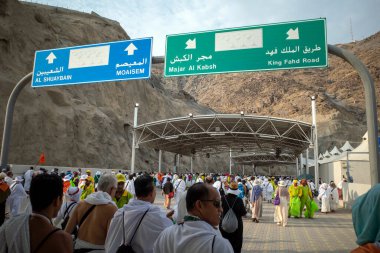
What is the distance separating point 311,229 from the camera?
11328 millimetres

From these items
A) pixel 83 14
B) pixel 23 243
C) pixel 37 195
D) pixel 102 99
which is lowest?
pixel 23 243

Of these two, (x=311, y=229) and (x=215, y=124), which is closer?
(x=311, y=229)

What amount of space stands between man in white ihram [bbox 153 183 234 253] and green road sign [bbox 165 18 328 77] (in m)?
6.80

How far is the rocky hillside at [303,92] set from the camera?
267ft

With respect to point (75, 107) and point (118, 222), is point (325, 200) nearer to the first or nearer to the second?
point (118, 222)

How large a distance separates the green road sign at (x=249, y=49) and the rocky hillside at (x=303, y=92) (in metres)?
68.8

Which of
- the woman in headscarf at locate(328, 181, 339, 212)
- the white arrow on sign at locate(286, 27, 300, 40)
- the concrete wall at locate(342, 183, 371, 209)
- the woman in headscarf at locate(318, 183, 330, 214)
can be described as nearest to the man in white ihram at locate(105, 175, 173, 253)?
the white arrow on sign at locate(286, 27, 300, 40)

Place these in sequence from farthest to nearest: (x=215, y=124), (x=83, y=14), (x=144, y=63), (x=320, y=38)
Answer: (x=83, y=14)
(x=215, y=124)
(x=144, y=63)
(x=320, y=38)

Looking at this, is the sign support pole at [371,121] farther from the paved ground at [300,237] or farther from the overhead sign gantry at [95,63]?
the overhead sign gantry at [95,63]

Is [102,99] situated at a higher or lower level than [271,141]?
higher

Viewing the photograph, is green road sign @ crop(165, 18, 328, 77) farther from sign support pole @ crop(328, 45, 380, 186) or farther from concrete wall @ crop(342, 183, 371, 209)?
concrete wall @ crop(342, 183, 371, 209)

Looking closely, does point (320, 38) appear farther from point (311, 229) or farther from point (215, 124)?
point (215, 124)

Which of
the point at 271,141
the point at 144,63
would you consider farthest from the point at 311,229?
the point at 271,141

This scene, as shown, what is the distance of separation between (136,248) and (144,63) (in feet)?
24.4
